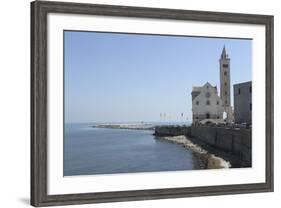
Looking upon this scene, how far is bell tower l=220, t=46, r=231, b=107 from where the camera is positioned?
574cm

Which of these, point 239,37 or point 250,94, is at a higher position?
point 239,37

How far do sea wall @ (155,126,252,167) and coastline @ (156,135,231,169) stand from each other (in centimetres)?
4

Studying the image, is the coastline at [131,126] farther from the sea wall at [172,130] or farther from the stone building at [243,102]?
the stone building at [243,102]

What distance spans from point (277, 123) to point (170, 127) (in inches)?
45.2

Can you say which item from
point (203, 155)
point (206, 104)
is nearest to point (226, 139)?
point (203, 155)

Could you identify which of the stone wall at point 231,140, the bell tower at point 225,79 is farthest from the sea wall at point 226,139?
the bell tower at point 225,79

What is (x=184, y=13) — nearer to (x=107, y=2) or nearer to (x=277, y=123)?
(x=107, y=2)

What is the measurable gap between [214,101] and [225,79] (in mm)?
219

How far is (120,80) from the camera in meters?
5.48

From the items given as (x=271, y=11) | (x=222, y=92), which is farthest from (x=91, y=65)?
(x=271, y=11)

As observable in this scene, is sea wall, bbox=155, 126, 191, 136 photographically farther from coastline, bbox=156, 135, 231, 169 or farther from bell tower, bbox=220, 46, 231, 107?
bell tower, bbox=220, 46, 231, 107

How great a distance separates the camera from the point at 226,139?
19.2ft

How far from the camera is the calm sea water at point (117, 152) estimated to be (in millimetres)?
5262

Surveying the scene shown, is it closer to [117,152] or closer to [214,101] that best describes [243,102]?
[214,101]
